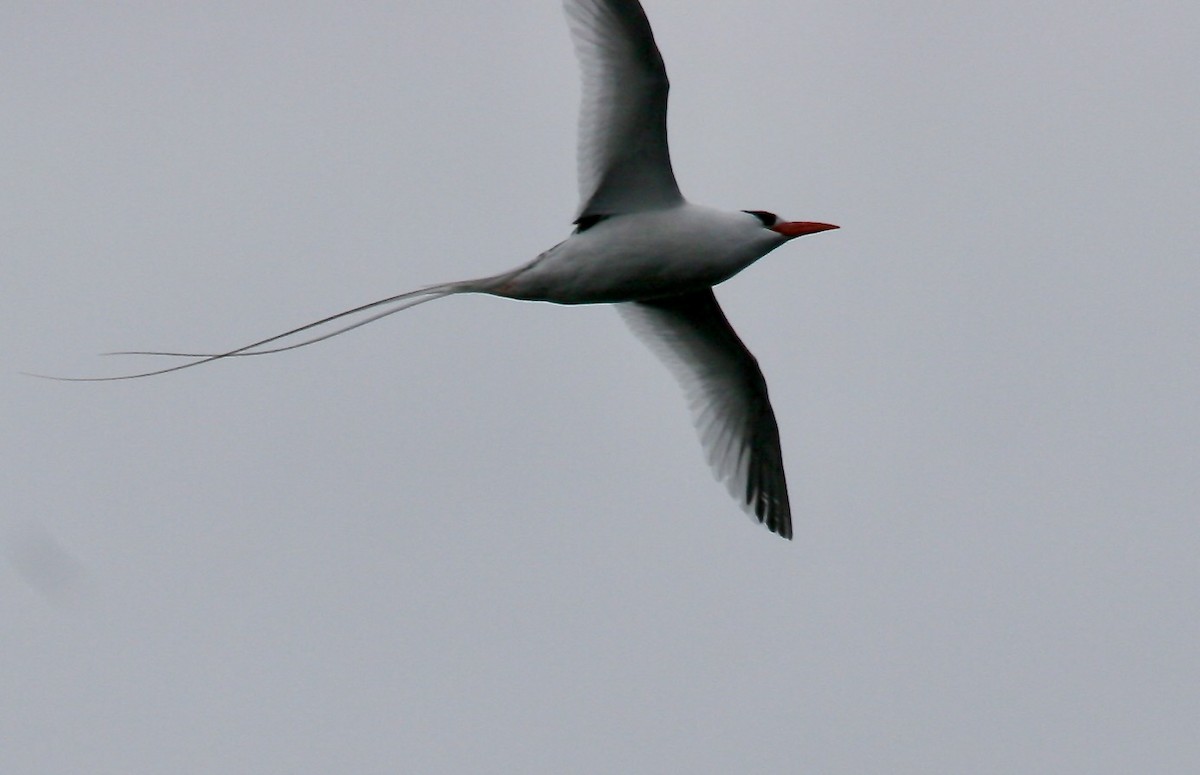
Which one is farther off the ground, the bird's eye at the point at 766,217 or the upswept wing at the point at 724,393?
the bird's eye at the point at 766,217

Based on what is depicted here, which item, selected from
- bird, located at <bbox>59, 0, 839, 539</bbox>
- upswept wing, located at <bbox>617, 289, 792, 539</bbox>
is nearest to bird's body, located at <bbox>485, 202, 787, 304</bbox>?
bird, located at <bbox>59, 0, 839, 539</bbox>

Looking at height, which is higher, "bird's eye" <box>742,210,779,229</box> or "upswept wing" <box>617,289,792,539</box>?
"bird's eye" <box>742,210,779,229</box>

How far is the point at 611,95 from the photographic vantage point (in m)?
12.9

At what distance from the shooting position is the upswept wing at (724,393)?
1561cm

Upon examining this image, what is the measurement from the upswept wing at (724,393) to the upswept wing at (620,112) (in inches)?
82.6

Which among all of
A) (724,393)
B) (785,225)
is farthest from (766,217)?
(724,393)

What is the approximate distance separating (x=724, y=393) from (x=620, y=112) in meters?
4.04

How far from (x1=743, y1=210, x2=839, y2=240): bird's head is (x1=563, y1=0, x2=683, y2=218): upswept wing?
0.76 metres

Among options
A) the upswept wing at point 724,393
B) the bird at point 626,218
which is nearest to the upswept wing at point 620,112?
the bird at point 626,218

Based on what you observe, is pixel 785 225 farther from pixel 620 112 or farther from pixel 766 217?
pixel 620 112

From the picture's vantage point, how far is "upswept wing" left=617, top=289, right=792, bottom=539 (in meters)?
15.6

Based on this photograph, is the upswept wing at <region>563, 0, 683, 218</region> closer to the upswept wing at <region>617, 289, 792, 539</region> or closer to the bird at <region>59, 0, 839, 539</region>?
the bird at <region>59, 0, 839, 539</region>

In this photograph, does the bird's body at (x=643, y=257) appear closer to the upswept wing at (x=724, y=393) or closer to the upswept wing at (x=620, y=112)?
the upswept wing at (x=620, y=112)

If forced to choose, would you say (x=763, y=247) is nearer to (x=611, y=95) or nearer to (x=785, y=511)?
(x=611, y=95)
